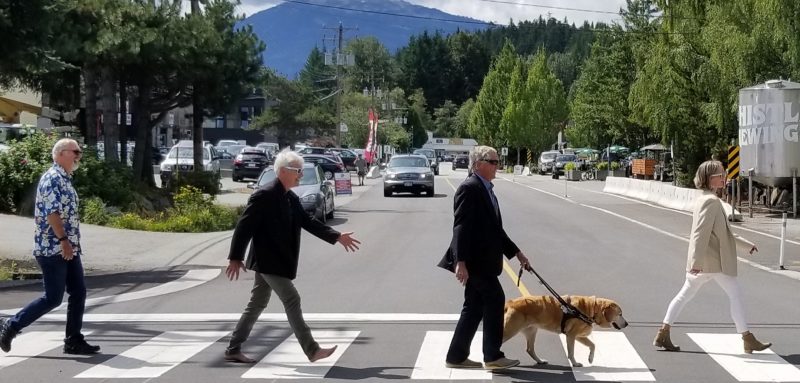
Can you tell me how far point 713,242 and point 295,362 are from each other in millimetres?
3775

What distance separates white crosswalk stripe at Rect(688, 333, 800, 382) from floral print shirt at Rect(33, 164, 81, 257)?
18.3 ft

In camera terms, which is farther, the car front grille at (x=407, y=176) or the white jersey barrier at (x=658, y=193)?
the car front grille at (x=407, y=176)

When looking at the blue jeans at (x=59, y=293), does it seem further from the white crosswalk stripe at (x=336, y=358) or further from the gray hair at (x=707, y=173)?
the gray hair at (x=707, y=173)

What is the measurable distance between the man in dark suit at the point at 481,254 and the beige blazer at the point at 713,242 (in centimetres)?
188

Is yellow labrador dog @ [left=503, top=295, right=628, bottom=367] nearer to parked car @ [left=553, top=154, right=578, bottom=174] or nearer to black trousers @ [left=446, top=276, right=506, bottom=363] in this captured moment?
black trousers @ [left=446, top=276, right=506, bottom=363]

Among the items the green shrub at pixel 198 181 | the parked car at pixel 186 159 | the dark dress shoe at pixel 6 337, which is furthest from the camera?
the parked car at pixel 186 159

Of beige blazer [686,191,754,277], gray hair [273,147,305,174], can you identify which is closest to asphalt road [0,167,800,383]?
beige blazer [686,191,754,277]

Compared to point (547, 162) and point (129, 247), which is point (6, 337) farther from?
point (547, 162)

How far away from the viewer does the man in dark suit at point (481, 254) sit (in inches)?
308

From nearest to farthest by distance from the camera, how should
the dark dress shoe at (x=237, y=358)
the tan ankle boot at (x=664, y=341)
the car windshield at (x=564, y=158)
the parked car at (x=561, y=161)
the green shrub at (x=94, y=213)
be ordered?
1. the dark dress shoe at (x=237, y=358)
2. the tan ankle boot at (x=664, y=341)
3. the green shrub at (x=94, y=213)
4. the parked car at (x=561, y=161)
5. the car windshield at (x=564, y=158)

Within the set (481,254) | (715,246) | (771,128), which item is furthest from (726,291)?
(771,128)

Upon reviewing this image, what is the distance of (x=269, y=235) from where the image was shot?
27.0 ft

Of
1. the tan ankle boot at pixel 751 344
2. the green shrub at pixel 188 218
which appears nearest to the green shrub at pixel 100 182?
the green shrub at pixel 188 218

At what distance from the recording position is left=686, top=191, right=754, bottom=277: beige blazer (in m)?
8.89
